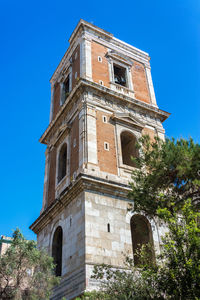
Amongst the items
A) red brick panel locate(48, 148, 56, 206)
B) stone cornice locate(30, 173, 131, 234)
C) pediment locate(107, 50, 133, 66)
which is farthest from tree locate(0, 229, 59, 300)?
pediment locate(107, 50, 133, 66)

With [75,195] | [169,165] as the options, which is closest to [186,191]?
[169,165]

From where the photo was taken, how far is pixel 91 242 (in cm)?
1402

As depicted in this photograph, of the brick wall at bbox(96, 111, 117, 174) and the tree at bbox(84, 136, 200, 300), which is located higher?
the brick wall at bbox(96, 111, 117, 174)

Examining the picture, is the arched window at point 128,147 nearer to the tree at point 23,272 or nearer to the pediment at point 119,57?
the pediment at point 119,57

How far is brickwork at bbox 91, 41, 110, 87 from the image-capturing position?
70.8 feet

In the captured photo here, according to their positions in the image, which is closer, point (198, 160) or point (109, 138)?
point (198, 160)

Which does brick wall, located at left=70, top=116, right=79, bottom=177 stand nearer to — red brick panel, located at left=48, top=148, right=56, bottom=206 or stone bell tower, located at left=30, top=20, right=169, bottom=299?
stone bell tower, located at left=30, top=20, right=169, bottom=299

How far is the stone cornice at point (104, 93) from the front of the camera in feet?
65.1

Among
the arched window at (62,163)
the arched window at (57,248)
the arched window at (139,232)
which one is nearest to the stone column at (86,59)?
→ the arched window at (62,163)

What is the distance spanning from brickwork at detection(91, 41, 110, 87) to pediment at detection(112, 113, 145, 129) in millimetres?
2591

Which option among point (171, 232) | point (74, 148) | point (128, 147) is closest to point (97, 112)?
point (74, 148)

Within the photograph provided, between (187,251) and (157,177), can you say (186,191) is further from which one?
(187,251)

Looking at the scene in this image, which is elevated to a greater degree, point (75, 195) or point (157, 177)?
point (75, 195)

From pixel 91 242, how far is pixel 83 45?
1376 centimetres
